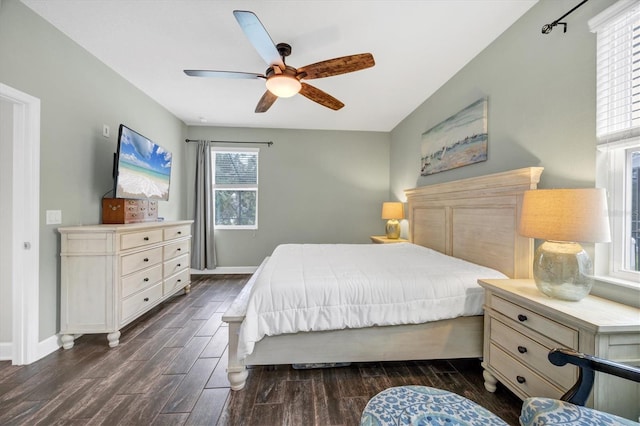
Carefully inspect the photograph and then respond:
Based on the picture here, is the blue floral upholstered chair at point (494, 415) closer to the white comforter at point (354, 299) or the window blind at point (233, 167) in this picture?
the white comforter at point (354, 299)

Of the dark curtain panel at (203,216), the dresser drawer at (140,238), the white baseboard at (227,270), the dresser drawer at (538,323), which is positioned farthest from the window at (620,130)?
the dark curtain panel at (203,216)

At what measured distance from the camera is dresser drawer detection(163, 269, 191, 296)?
2.94 meters

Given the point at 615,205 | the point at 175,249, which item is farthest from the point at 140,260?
the point at 615,205

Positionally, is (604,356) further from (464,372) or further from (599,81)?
(599,81)

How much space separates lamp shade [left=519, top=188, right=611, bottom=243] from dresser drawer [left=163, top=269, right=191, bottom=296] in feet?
11.2

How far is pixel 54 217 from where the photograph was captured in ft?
6.86

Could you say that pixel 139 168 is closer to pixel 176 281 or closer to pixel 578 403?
pixel 176 281

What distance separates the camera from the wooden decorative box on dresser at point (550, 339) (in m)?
1.05

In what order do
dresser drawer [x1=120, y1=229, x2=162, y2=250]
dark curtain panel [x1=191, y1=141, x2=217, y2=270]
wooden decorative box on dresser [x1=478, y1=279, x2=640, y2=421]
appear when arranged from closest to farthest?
wooden decorative box on dresser [x1=478, y1=279, x2=640, y2=421], dresser drawer [x1=120, y1=229, x2=162, y2=250], dark curtain panel [x1=191, y1=141, x2=217, y2=270]

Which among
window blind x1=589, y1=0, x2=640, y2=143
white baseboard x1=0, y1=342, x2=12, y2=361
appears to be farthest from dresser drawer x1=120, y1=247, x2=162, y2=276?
window blind x1=589, y1=0, x2=640, y2=143

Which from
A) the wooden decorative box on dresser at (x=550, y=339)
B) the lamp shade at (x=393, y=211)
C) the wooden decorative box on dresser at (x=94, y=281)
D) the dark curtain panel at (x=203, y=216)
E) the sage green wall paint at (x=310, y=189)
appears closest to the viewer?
the wooden decorative box on dresser at (x=550, y=339)

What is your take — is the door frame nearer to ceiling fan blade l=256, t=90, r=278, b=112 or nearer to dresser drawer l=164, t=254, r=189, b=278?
dresser drawer l=164, t=254, r=189, b=278

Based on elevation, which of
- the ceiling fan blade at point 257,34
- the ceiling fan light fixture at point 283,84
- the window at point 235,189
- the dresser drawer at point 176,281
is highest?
the ceiling fan blade at point 257,34

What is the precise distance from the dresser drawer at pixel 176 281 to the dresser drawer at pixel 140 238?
0.55 meters
